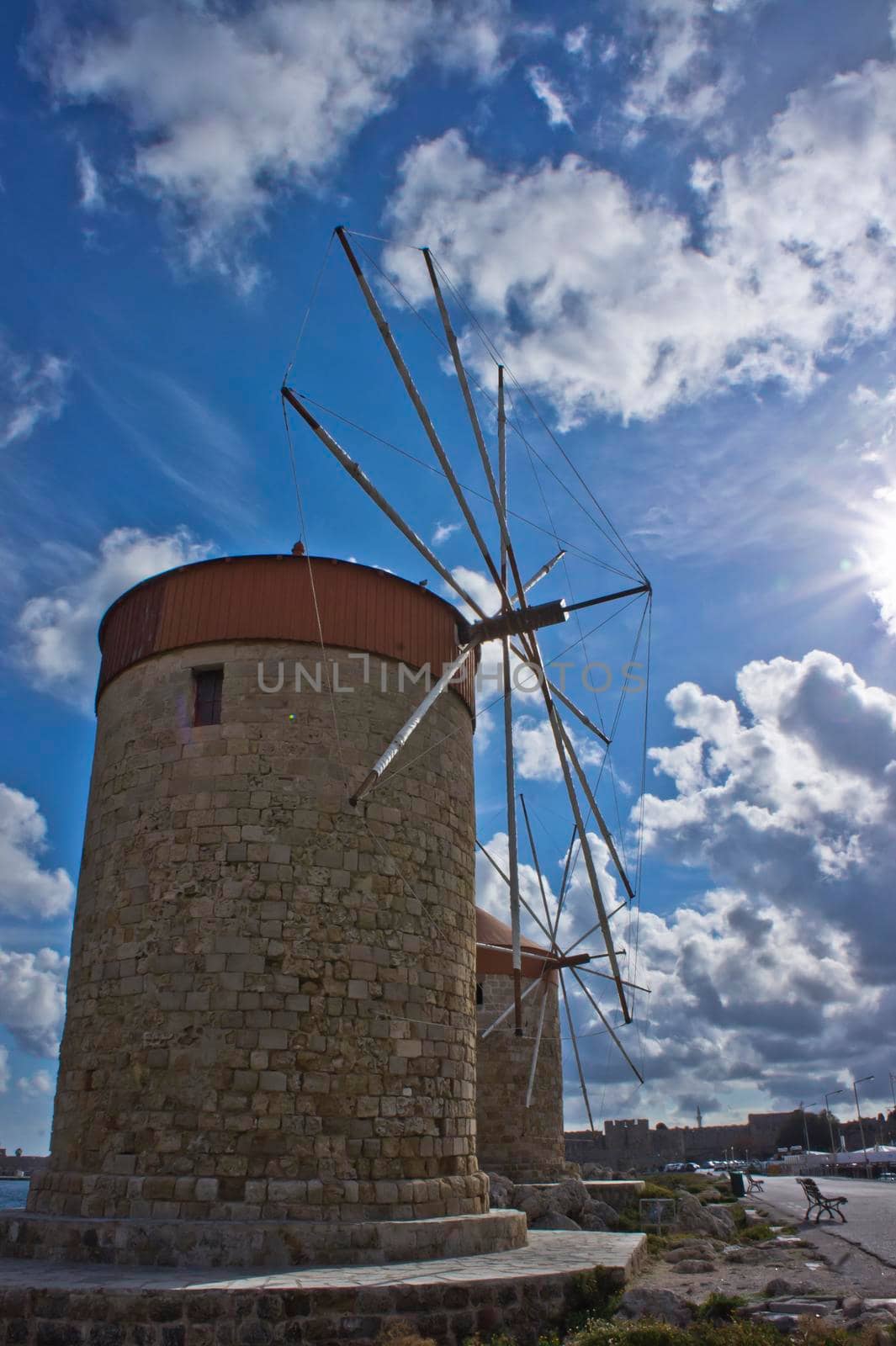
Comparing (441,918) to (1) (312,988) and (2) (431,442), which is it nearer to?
(1) (312,988)

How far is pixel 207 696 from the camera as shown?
11141mm

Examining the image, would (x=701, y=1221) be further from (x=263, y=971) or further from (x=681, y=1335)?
(x=263, y=971)

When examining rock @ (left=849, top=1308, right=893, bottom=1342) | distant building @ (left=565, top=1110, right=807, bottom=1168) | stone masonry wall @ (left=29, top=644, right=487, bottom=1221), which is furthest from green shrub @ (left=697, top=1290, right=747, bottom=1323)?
distant building @ (left=565, top=1110, right=807, bottom=1168)

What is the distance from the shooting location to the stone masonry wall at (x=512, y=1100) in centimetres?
2061

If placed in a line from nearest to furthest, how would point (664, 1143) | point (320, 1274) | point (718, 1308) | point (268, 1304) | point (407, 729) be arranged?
point (268, 1304) → point (320, 1274) → point (718, 1308) → point (407, 729) → point (664, 1143)

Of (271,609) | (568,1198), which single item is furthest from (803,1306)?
(568,1198)

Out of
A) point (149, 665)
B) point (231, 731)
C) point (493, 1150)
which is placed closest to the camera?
point (231, 731)

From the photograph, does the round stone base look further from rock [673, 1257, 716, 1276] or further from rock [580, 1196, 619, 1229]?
rock [580, 1196, 619, 1229]

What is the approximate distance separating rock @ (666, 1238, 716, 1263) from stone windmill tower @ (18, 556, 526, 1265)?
3.92 metres

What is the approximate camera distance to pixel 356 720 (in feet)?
36.6

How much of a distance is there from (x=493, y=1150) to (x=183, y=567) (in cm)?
1483

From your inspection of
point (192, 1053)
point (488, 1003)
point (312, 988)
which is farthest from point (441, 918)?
point (488, 1003)

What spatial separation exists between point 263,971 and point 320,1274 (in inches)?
104

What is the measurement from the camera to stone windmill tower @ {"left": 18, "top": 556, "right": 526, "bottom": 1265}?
9.11 meters
